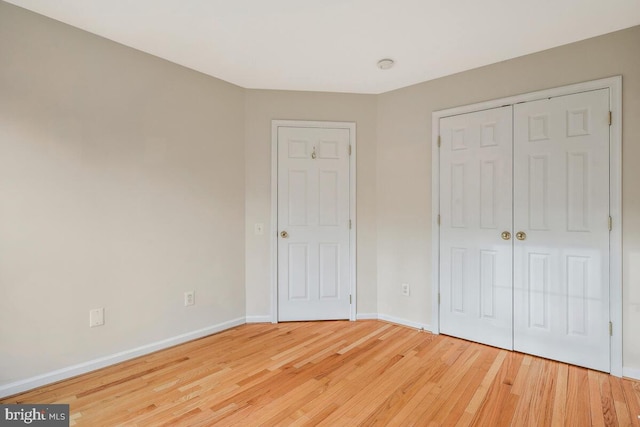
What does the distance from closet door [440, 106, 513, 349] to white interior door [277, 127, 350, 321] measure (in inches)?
38.8

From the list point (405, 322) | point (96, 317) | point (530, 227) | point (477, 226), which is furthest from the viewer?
point (405, 322)

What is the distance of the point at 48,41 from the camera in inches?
81.5

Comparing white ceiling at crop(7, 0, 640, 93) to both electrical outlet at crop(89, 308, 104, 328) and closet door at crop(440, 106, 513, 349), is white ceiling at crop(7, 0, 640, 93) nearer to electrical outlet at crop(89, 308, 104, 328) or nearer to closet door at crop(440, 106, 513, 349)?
closet door at crop(440, 106, 513, 349)

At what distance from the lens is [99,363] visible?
7.52ft

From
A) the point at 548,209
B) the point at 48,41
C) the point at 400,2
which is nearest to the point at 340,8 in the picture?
the point at 400,2

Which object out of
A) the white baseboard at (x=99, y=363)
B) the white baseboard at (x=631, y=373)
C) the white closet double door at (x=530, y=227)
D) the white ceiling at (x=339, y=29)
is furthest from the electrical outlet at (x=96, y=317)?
the white baseboard at (x=631, y=373)

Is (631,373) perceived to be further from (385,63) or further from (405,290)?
(385,63)

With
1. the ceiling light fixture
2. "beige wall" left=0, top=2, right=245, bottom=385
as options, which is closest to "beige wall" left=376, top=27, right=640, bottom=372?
the ceiling light fixture

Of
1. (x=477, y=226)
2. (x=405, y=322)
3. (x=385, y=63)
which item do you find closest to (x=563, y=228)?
(x=477, y=226)

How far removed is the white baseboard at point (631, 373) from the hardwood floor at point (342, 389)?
0.08 meters

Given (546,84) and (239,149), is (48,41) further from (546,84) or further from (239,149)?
(546,84)

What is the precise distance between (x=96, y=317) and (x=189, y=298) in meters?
0.71

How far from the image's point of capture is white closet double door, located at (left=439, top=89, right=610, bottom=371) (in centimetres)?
228

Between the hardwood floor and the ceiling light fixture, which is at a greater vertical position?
the ceiling light fixture
